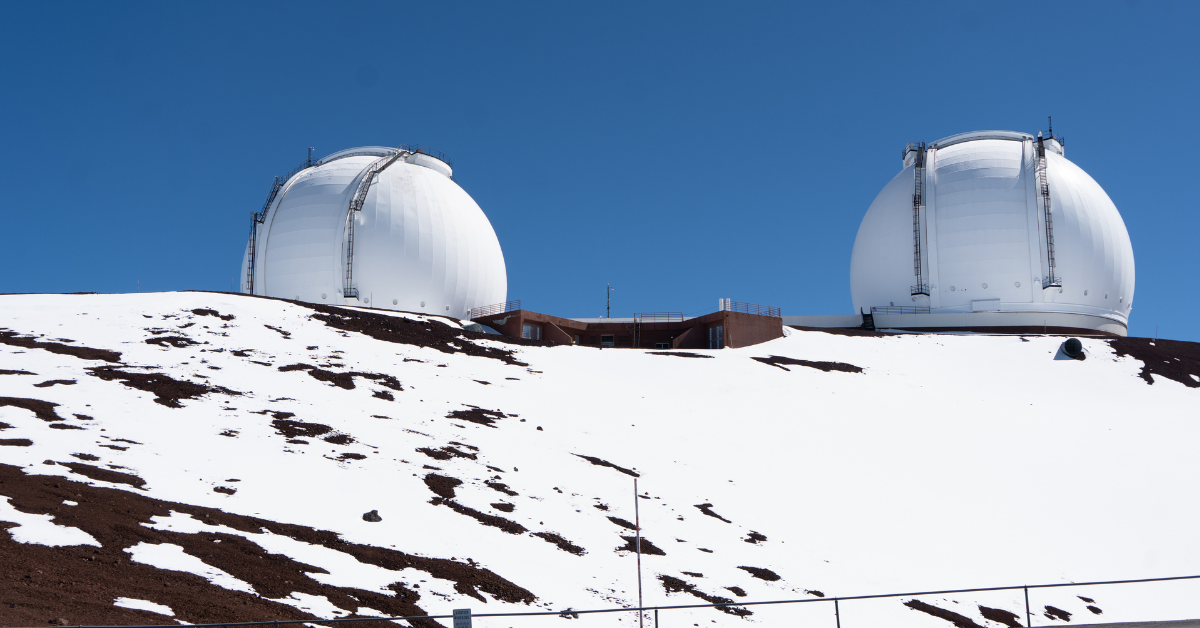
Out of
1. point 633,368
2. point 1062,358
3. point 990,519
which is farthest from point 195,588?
point 1062,358

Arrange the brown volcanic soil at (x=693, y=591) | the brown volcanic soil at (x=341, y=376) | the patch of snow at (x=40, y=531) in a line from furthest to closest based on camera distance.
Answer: the brown volcanic soil at (x=341, y=376)
the brown volcanic soil at (x=693, y=591)
the patch of snow at (x=40, y=531)

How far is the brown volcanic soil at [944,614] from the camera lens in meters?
16.8

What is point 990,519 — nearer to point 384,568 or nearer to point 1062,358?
point 384,568

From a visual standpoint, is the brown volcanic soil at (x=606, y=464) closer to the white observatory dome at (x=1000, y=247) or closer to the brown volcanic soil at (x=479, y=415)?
the brown volcanic soil at (x=479, y=415)

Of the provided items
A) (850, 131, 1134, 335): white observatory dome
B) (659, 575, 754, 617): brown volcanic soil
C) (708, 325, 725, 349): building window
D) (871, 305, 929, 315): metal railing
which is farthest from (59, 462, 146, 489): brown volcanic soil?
(871, 305, 929, 315): metal railing

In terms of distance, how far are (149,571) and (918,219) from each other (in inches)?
2074

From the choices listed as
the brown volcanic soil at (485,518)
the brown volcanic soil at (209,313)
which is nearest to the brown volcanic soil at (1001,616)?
the brown volcanic soil at (485,518)

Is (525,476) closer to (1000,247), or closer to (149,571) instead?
(149,571)

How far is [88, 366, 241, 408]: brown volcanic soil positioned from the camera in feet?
77.0

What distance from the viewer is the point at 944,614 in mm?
17172

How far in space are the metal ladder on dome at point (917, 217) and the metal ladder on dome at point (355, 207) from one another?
34.0 metres

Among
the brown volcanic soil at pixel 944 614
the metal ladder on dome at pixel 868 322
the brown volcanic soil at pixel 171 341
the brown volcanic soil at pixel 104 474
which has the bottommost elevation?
the brown volcanic soil at pixel 944 614

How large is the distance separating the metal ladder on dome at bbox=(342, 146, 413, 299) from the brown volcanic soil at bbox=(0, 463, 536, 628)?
34466 mm

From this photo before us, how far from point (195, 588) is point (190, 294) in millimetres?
28785
